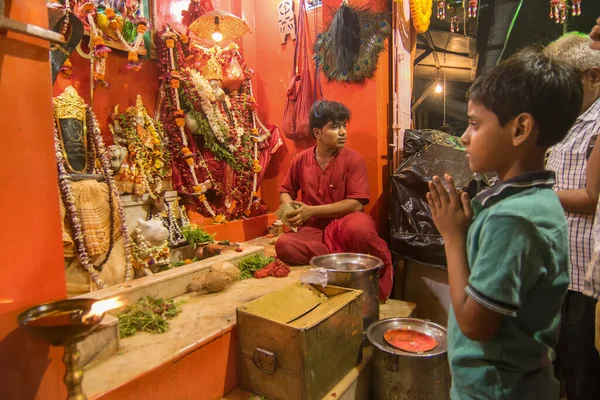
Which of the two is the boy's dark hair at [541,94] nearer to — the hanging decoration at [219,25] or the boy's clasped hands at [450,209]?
the boy's clasped hands at [450,209]

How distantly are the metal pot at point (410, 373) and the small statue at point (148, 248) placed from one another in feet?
6.60

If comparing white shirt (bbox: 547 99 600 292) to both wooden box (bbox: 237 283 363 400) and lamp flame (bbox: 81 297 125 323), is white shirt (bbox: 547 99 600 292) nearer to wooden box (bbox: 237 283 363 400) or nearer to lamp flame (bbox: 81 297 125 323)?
wooden box (bbox: 237 283 363 400)

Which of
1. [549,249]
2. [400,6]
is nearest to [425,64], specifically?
[400,6]

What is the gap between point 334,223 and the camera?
136 inches

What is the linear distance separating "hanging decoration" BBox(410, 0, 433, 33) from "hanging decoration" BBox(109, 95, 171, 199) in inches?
117

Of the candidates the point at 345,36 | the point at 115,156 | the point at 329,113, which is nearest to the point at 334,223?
the point at 329,113

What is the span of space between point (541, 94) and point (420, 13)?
3.35 meters

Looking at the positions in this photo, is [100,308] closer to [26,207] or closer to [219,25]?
[26,207]

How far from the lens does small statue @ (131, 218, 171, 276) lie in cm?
324

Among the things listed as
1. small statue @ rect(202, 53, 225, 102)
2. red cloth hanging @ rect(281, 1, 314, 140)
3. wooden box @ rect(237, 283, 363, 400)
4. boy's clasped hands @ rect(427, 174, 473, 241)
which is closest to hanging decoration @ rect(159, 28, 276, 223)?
small statue @ rect(202, 53, 225, 102)

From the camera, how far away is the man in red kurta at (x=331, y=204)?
A: 126 inches

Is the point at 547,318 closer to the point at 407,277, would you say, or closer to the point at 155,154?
the point at 407,277

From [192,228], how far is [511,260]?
3441mm

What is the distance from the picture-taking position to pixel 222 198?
15.0ft
